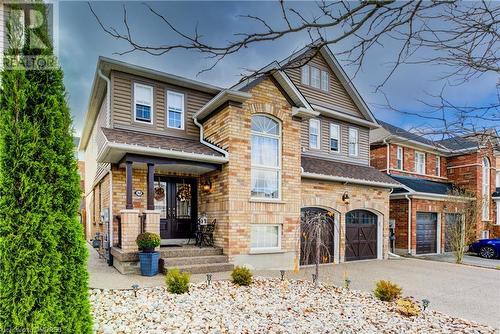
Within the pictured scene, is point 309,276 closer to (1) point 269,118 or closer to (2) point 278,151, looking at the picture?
(2) point 278,151

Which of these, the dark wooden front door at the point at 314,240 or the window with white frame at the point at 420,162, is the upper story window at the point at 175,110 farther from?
the window with white frame at the point at 420,162

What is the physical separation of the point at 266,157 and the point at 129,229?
4.61 m

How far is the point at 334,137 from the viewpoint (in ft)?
47.1

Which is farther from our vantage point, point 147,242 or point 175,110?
point 175,110

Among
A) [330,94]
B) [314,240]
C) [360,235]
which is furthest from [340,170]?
[330,94]

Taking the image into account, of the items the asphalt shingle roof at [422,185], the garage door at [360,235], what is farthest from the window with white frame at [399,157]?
the garage door at [360,235]

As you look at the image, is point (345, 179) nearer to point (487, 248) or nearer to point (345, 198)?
point (345, 198)

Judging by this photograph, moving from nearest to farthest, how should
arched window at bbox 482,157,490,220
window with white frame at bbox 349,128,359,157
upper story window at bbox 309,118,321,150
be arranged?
upper story window at bbox 309,118,321,150, window with white frame at bbox 349,128,359,157, arched window at bbox 482,157,490,220

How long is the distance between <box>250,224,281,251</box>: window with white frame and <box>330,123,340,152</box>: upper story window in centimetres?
540

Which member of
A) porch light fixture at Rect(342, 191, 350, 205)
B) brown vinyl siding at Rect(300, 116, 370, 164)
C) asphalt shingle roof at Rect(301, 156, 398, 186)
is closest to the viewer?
asphalt shingle roof at Rect(301, 156, 398, 186)

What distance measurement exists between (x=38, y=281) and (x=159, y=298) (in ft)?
10.6

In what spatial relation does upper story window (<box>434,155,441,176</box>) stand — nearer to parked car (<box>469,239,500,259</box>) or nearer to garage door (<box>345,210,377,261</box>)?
parked car (<box>469,239,500,259</box>)

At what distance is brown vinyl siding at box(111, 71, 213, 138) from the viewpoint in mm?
10016

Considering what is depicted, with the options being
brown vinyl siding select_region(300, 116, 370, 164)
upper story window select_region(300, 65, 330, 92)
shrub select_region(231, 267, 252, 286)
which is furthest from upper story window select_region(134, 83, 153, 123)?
upper story window select_region(300, 65, 330, 92)
